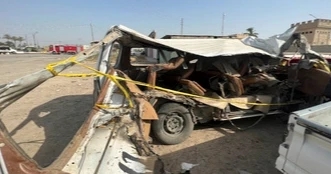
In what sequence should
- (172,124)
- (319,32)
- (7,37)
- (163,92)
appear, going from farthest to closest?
(7,37) → (319,32) → (172,124) → (163,92)

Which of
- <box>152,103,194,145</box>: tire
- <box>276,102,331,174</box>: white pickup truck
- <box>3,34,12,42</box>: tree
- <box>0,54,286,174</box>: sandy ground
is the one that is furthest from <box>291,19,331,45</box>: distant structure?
<box>3,34,12,42</box>: tree

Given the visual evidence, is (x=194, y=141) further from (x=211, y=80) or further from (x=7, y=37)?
(x=7, y=37)

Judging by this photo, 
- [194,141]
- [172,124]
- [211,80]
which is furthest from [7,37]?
[194,141]

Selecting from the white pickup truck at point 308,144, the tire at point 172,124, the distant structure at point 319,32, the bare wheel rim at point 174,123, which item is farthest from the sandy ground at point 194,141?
the distant structure at point 319,32

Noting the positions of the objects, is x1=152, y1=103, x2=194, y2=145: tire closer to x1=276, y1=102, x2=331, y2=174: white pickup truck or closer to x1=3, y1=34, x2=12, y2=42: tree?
x1=276, y1=102, x2=331, y2=174: white pickup truck

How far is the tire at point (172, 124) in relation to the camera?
13.3 ft

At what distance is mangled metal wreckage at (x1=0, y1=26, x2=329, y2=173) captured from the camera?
8.45 feet

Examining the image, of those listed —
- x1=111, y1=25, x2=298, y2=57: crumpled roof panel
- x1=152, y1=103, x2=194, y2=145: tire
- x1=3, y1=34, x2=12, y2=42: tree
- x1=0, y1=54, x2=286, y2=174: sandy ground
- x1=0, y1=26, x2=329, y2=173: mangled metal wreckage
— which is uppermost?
x1=3, y1=34, x2=12, y2=42: tree

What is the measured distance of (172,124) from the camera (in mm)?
4152

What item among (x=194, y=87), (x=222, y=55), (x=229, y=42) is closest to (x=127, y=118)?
(x=194, y=87)

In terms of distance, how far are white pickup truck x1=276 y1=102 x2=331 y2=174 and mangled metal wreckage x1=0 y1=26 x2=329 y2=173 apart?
5.01 feet

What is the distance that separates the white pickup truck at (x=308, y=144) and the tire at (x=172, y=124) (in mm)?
2101

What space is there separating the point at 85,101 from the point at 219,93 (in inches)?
174

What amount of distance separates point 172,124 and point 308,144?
2.47 meters
